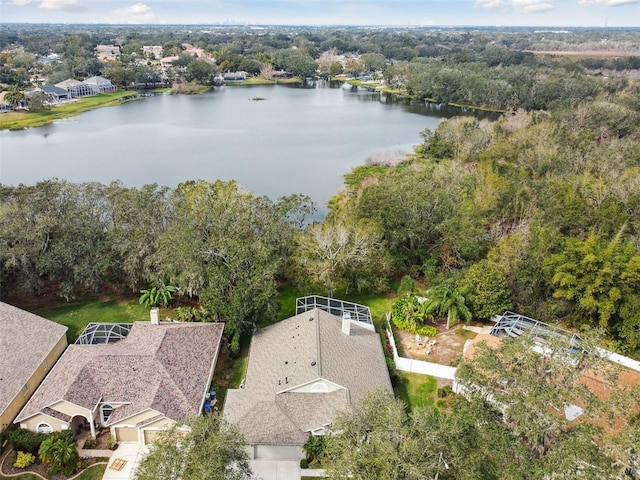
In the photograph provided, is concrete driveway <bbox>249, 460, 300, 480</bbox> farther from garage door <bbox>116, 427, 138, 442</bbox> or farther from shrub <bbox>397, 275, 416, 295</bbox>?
shrub <bbox>397, 275, 416, 295</bbox>

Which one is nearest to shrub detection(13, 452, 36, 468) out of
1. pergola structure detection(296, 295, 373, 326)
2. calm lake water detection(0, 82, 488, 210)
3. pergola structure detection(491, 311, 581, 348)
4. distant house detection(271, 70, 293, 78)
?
pergola structure detection(296, 295, 373, 326)

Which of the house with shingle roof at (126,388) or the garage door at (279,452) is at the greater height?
the house with shingle roof at (126,388)

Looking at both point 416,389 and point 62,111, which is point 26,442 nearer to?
point 416,389

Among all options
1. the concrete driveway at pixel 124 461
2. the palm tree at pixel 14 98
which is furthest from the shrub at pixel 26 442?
the palm tree at pixel 14 98

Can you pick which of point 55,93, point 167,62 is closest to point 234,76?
point 167,62

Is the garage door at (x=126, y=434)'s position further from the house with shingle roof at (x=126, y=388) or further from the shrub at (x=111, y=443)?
the shrub at (x=111, y=443)

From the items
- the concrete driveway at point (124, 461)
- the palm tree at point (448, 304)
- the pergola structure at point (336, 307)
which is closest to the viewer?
the concrete driveway at point (124, 461)
